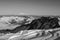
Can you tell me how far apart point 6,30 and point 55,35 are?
492 mm

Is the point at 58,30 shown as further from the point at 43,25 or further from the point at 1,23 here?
the point at 1,23

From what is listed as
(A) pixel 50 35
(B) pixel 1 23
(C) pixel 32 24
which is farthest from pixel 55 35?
(B) pixel 1 23

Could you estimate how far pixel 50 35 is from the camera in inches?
22.6

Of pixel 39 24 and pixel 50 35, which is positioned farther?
pixel 39 24

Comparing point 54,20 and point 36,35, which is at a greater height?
point 54,20

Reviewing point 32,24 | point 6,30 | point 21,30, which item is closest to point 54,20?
point 32,24

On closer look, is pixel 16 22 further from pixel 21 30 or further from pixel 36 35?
pixel 36 35

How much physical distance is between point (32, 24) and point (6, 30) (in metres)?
0.29

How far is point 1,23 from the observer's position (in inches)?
25.7

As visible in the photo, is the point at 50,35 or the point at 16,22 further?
the point at 16,22

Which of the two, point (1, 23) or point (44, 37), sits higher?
point (1, 23)

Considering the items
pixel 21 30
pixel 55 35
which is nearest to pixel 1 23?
pixel 21 30

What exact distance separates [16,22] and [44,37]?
35 centimetres

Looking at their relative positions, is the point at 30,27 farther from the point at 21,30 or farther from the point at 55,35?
the point at 55,35
